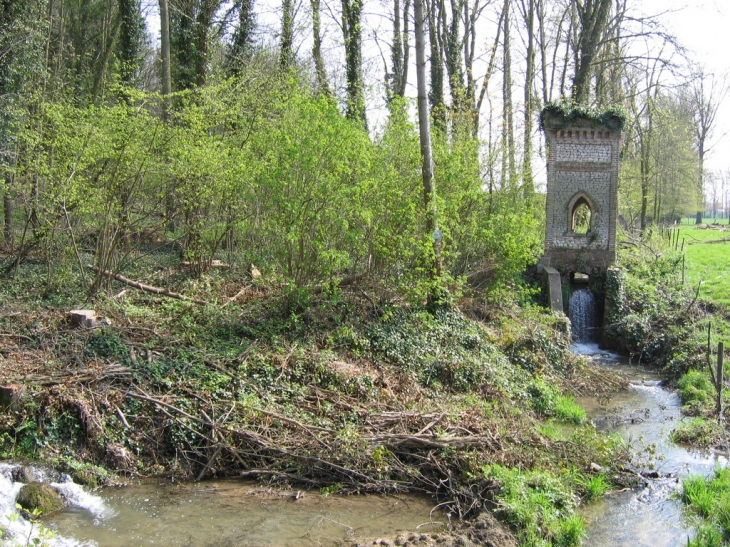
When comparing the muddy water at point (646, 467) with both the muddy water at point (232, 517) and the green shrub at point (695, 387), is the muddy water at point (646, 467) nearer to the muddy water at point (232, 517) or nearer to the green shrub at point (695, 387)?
the green shrub at point (695, 387)

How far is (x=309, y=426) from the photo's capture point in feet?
26.7

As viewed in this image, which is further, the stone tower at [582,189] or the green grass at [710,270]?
the stone tower at [582,189]

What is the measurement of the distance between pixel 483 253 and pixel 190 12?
11.5 meters

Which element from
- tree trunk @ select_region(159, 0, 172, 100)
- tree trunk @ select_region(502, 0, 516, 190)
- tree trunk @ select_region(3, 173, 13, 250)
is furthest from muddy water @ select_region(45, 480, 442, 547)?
tree trunk @ select_region(502, 0, 516, 190)

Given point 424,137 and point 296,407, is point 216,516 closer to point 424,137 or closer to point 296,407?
point 296,407

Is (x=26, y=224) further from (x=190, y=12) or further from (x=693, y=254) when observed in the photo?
(x=693, y=254)

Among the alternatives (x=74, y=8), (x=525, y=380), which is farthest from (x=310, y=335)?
(x=74, y=8)

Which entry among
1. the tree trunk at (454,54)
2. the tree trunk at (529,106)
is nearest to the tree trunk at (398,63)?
the tree trunk at (454,54)

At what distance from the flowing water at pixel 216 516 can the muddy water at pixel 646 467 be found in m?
2.09

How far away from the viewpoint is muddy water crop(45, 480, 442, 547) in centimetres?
621

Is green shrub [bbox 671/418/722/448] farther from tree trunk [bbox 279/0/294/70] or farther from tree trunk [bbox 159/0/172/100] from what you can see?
tree trunk [bbox 279/0/294/70]

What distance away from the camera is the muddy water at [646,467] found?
6.83m

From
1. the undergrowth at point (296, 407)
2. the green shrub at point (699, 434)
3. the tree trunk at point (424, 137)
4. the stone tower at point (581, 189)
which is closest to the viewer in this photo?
the undergrowth at point (296, 407)

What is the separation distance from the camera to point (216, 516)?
665 centimetres
